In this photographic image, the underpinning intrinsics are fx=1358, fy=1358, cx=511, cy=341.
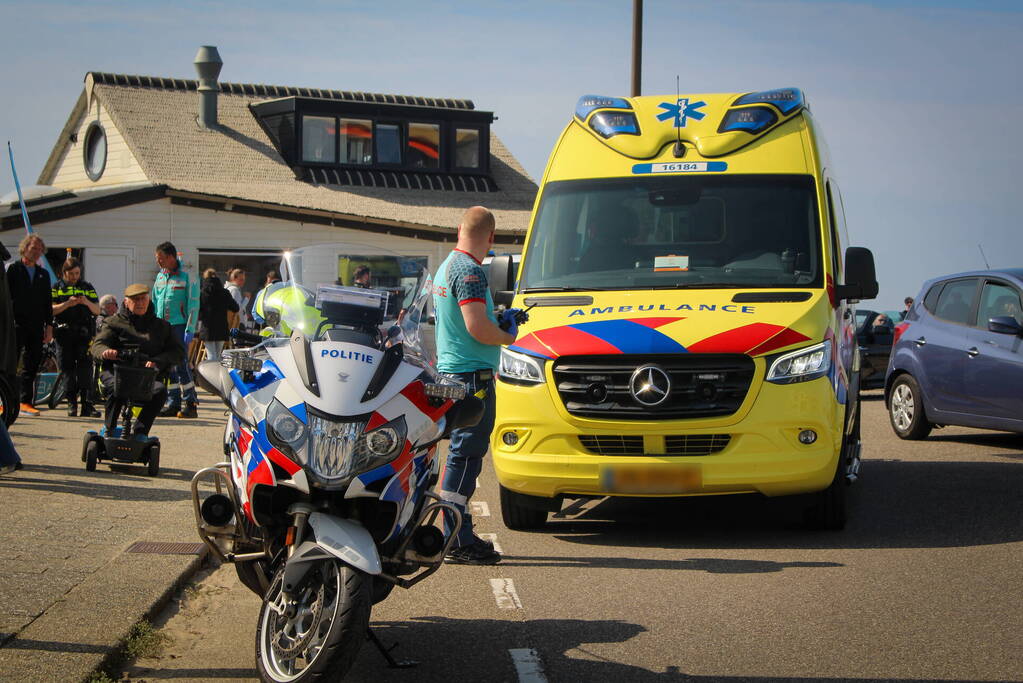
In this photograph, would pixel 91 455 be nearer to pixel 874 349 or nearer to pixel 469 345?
pixel 469 345

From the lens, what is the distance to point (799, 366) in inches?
320

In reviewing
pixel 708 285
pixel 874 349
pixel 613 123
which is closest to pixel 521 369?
pixel 708 285

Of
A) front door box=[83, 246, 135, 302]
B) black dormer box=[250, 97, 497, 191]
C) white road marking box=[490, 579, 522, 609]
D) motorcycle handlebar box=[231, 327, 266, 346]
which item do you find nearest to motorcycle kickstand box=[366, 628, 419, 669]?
white road marking box=[490, 579, 522, 609]

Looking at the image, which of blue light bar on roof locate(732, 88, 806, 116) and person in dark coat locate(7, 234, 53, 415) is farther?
person in dark coat locate(7, 234, 53, 415)

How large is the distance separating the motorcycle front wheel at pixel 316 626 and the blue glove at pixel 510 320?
267cm

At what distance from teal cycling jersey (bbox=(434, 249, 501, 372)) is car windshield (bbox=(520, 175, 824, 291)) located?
5.01 ft

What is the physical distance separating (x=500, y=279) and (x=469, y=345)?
1622 mm

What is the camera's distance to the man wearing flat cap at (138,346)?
11016mm

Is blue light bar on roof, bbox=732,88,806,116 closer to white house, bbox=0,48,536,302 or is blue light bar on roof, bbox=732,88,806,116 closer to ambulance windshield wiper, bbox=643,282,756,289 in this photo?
ambulance windshield wiper, bbox=643,282,756,289

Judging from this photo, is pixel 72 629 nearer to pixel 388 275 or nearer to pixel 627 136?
pixel 388 275

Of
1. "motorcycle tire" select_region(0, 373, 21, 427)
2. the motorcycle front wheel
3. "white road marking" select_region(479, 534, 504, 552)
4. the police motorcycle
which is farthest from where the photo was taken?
"motorcycle tire" select_region(0, 373, 21, 427)

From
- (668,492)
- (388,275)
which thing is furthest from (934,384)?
(388,275)

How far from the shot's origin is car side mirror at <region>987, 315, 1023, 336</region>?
40.1ft

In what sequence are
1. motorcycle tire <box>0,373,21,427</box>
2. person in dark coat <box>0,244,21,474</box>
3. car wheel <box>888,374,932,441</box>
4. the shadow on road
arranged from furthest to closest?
car wheel <box>888,374,932,441</box>, motorcycle tire <box>0,373,21,427</box>, person in dark coat <box>0,244,21,474</box>, the shadow on road
